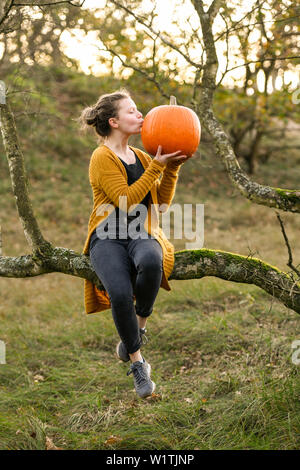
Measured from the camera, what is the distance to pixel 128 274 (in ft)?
9.97

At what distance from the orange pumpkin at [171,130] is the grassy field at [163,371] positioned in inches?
31.4

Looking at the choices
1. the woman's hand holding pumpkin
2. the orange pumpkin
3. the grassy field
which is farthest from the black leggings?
the grassy field

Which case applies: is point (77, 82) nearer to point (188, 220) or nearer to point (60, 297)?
point (188, 220)

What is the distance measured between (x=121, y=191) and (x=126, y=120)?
612mm

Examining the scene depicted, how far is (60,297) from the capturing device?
698cm

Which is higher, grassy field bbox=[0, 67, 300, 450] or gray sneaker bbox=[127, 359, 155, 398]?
gray sneaker bbox=[127, 359, 155, 398]

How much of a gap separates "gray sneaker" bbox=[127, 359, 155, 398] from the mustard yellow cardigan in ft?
1.82

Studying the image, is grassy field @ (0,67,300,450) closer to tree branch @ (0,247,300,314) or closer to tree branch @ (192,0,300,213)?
tree branch @ (0,247,300,314)

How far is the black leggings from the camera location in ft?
9.65

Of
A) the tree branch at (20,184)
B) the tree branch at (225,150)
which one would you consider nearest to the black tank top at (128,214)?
the tree branch at (20,184)
